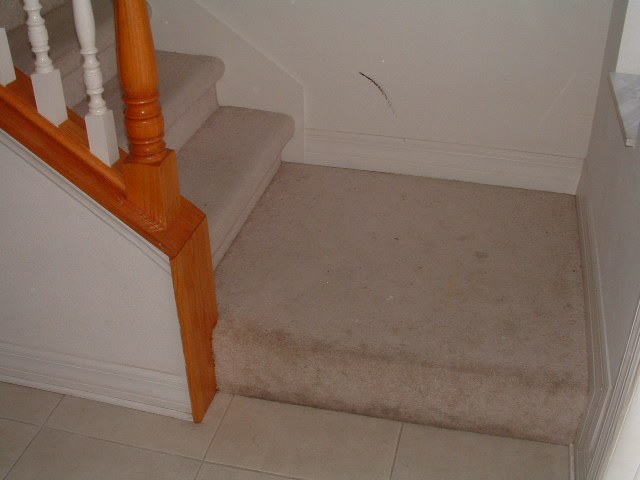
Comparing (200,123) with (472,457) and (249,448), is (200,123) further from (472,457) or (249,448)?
(472,457)

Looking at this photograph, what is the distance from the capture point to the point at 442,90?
2.45m

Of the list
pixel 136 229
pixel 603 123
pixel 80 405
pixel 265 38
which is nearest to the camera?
pixel 136 229

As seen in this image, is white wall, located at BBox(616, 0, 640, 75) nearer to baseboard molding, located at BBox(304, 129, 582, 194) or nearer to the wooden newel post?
baseboard molding, located at BBox(304, 129, 582, 194)

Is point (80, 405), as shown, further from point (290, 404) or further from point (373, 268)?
point (373, 268)

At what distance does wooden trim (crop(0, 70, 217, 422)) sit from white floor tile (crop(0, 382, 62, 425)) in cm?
48

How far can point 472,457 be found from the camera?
184cm

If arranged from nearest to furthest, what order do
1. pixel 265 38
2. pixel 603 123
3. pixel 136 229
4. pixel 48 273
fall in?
pixel 136 229
pixel 48 273
pixel 603 123
pixel 265 38

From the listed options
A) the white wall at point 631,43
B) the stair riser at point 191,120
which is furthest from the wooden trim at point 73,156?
the white wall at point 631,43

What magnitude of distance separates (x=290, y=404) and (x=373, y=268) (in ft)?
1.42

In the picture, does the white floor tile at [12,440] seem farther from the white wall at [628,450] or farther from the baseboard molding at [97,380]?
the white wall at [628,450]

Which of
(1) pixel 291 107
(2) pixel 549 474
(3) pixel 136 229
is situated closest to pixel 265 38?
(1) pixel 291 107

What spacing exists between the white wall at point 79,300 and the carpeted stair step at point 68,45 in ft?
1.36

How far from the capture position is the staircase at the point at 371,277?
72.8 inches

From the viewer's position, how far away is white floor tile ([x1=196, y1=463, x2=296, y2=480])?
71.2 inches
